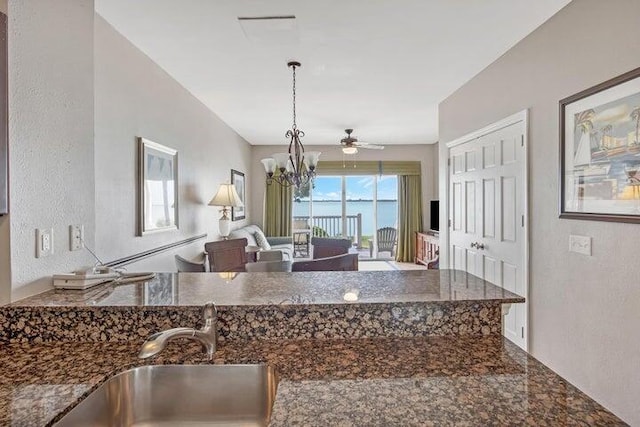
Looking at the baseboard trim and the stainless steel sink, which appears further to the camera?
the baseboard trim

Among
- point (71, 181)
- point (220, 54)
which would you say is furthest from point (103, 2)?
point (71, 181)

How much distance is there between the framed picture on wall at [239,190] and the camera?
19.1ft

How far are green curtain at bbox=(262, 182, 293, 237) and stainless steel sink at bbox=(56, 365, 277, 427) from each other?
6208mm

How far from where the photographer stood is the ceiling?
2.29 metres

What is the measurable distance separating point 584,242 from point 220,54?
2.77 meters

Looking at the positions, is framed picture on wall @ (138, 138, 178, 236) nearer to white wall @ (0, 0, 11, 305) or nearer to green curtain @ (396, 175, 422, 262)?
white wall @ (0, 0, 11, 305)

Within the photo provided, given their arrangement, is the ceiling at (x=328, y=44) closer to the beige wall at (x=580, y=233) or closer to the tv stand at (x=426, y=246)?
the beige wall at (x=580, y=233)

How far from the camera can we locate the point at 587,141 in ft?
6.97

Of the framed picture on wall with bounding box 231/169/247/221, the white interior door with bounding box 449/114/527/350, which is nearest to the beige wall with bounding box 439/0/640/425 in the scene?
the white interior door with bounding box 449/114/527/350

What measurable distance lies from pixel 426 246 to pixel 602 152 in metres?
4.80

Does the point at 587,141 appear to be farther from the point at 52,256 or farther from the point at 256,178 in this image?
the point at 256,178

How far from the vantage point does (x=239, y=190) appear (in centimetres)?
622

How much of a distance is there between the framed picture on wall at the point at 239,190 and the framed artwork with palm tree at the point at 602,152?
14.6ft

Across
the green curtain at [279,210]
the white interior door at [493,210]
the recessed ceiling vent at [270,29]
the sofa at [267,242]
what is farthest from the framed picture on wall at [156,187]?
the green curtain at [279,210]
